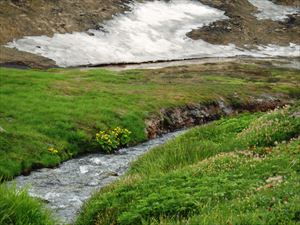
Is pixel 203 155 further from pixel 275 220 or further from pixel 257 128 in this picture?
pixel 275 220

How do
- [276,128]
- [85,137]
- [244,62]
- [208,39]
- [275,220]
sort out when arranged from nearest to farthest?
[275,220], [276,128], [85,137], [244,62], [208,39]

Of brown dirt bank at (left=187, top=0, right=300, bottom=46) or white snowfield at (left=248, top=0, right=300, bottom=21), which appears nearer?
brown dirt bank at (left=187, top=0, right=300, bottom=46)

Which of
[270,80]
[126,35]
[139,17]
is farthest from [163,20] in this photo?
[270,80]

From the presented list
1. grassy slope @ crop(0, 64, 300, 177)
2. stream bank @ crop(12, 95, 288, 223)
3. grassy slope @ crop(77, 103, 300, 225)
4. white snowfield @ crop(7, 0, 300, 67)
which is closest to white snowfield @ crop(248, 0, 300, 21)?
white snowfield @ crop(7, 0, 300, 67)

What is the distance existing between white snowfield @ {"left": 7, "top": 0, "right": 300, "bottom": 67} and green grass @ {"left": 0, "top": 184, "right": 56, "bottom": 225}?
69635 mm

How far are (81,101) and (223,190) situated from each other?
3090 centimetres

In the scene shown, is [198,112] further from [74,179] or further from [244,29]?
[244,29]

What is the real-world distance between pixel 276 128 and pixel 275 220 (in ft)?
35.4

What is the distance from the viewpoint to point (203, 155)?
74.0ft

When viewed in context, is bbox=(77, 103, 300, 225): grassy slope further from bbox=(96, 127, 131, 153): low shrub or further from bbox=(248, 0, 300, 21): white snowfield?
bbox=(248, 0, 300, 21): white snowfield

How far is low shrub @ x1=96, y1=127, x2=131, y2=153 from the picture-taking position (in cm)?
3423

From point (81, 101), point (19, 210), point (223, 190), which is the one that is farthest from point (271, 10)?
point (19, 210)

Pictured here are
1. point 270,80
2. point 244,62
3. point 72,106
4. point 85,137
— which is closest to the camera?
point 85,137

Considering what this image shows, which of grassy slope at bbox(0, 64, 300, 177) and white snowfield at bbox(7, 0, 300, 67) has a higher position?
grassy slope at bbox(0, 64, 300, 177)
